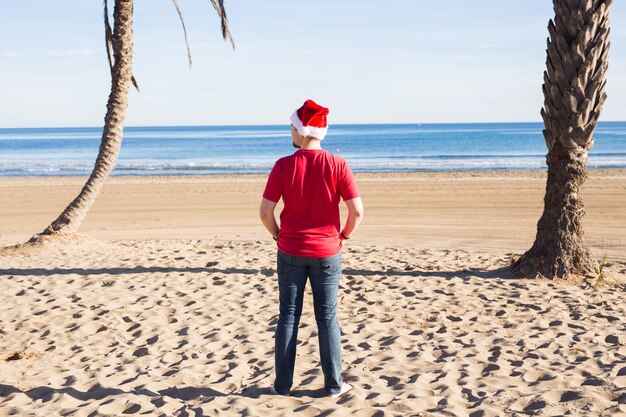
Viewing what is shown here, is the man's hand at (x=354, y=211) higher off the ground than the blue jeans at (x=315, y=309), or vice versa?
the man's hand at (x=354, y=211)

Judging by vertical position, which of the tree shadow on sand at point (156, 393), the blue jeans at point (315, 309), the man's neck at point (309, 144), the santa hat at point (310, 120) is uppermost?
the santa hat at point (310, 120)

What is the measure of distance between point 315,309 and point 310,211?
658 millimetres

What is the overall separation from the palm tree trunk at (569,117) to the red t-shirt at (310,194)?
4638 mm

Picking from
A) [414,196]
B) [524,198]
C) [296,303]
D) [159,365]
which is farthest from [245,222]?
[296,303]

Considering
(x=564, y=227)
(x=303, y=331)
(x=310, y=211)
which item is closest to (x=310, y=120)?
(x=310, y=211)

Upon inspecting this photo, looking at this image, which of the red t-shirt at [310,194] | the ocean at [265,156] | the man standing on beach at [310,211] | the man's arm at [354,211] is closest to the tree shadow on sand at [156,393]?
the man standing on beach at [310,211]

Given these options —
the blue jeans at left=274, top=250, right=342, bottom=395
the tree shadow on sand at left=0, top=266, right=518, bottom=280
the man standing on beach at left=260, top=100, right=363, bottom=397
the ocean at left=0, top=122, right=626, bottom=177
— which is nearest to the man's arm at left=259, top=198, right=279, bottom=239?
the man standing on beach at left=260, top=100, right=363, bottom=397

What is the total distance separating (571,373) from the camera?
16.2 ft

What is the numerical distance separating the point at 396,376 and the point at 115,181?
22368mm

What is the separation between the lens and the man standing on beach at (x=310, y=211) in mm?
4145

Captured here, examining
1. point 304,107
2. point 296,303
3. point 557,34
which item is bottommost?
point 296,303

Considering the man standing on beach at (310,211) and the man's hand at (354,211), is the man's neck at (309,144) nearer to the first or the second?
the man standing on beach at (310,211)

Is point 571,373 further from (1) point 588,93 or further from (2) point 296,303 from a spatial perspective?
(1) point 588,93

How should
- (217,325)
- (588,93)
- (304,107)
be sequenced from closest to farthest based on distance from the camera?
(304,107), (217,325), (588,93)
